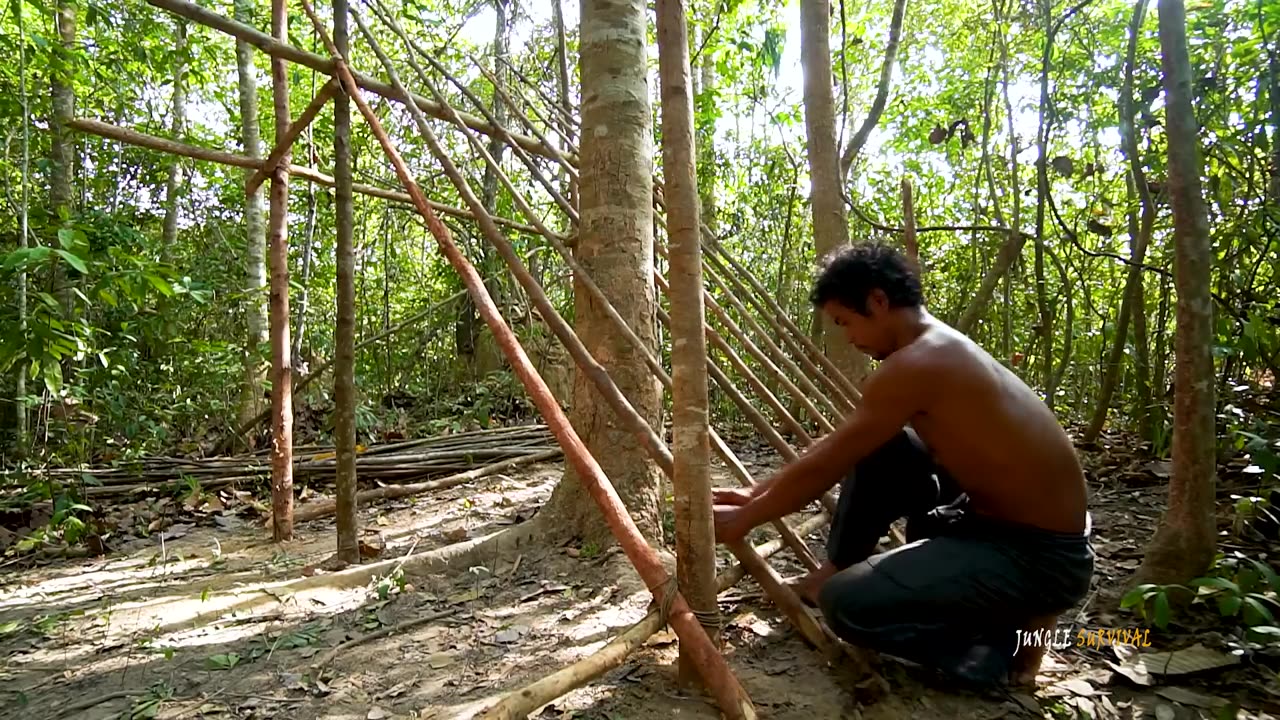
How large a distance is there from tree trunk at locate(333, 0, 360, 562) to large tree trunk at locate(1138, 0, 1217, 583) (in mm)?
3077

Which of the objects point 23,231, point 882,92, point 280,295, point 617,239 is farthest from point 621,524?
point 882,92

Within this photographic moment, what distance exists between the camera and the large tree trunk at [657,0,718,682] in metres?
1.74

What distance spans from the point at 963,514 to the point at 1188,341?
1.06m

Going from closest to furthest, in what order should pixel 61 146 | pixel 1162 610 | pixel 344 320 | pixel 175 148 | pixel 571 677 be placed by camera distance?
pixel 571 677 < pixel 1162 610 < pixel 344 320 < pixel 175 148 < pixel 61 146

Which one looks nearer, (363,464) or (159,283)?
(159,283)

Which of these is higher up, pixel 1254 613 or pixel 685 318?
pixel 685 318

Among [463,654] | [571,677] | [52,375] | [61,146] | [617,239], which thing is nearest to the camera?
[571,677]

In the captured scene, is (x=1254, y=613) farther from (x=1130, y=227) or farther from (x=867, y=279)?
(x=1130, y=227)

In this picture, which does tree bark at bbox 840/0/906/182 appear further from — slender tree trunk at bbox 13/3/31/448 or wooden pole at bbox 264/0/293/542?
slender tree trunk at bbox 13/3/31/448

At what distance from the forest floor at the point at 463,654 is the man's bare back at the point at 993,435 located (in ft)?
1.74

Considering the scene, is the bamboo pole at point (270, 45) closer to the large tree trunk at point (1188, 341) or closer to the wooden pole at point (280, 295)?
the wooden pole at point (280, 295)

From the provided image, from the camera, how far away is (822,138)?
4336 mm

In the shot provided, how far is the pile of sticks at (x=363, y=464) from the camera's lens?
4.61 metres

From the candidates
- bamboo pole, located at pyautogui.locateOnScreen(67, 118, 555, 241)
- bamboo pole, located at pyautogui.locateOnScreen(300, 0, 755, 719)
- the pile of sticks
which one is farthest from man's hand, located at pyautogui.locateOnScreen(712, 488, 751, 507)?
the pile of sticks
